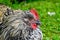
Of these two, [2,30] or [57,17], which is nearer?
[2,30]

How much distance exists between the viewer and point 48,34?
7.71 metres

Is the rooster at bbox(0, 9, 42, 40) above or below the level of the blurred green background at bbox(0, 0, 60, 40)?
above

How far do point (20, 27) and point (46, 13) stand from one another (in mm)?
3656

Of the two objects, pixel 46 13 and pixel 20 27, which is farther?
pixel 46 13

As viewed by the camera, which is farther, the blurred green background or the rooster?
the blurred green background

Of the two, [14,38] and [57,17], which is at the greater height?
[14,38]

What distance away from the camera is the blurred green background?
308 inches

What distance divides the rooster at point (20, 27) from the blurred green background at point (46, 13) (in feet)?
6.94

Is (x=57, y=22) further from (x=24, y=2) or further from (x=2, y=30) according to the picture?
(x=2, y=30)

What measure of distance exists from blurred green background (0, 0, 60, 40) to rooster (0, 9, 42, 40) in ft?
6.94

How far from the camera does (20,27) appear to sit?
5.28m

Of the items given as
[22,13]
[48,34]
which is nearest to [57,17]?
[48,34]

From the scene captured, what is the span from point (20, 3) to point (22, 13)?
4193mm

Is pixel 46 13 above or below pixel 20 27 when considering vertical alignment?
below
